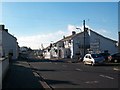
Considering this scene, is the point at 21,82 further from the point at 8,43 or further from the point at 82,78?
the point at 8,43

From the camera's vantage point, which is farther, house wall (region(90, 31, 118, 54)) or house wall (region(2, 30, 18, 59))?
house wall (region(90, 31, 118, 54))

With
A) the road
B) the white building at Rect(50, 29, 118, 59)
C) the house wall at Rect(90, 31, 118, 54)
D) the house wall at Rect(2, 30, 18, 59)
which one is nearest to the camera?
the road

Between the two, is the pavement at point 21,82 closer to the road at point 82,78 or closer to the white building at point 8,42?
the road at point 82,78

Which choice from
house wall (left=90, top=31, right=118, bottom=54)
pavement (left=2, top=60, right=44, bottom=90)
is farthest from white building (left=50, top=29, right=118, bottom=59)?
pavement (left=2, top=60, right=44, bottom=90)

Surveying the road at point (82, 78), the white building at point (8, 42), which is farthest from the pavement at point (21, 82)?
the white building at point (8, 42)

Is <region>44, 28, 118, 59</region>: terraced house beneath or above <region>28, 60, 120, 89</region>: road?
above

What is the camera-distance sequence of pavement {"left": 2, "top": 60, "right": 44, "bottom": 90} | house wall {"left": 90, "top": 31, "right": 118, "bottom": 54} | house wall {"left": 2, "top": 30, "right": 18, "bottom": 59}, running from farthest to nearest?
house wall {"left": 90, "top": 31, "right": 118, "bottom": 54}
house wall {"left": 2, "top": 30, "right": 18, "bottom": 59}
pavement {"left": 2, "top": 60, "right": 44, "bottom": 90}

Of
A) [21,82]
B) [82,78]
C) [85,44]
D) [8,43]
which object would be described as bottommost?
[21,82]

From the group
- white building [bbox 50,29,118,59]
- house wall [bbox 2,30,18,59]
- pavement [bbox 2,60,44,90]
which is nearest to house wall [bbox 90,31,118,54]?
white building [bbox 50,29,118,59]

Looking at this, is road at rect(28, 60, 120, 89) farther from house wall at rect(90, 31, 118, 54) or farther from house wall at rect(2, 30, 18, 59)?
house wall at rect(90, 31, 118, 54)

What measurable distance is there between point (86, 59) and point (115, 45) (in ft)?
165

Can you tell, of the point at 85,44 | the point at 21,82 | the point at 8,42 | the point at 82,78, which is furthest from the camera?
the point at 85,44

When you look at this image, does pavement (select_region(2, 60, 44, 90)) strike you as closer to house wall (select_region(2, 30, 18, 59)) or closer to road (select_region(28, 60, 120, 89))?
road (select_region(28, 60, 120, 89))

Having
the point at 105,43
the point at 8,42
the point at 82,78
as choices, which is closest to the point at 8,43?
the point at 8,42
